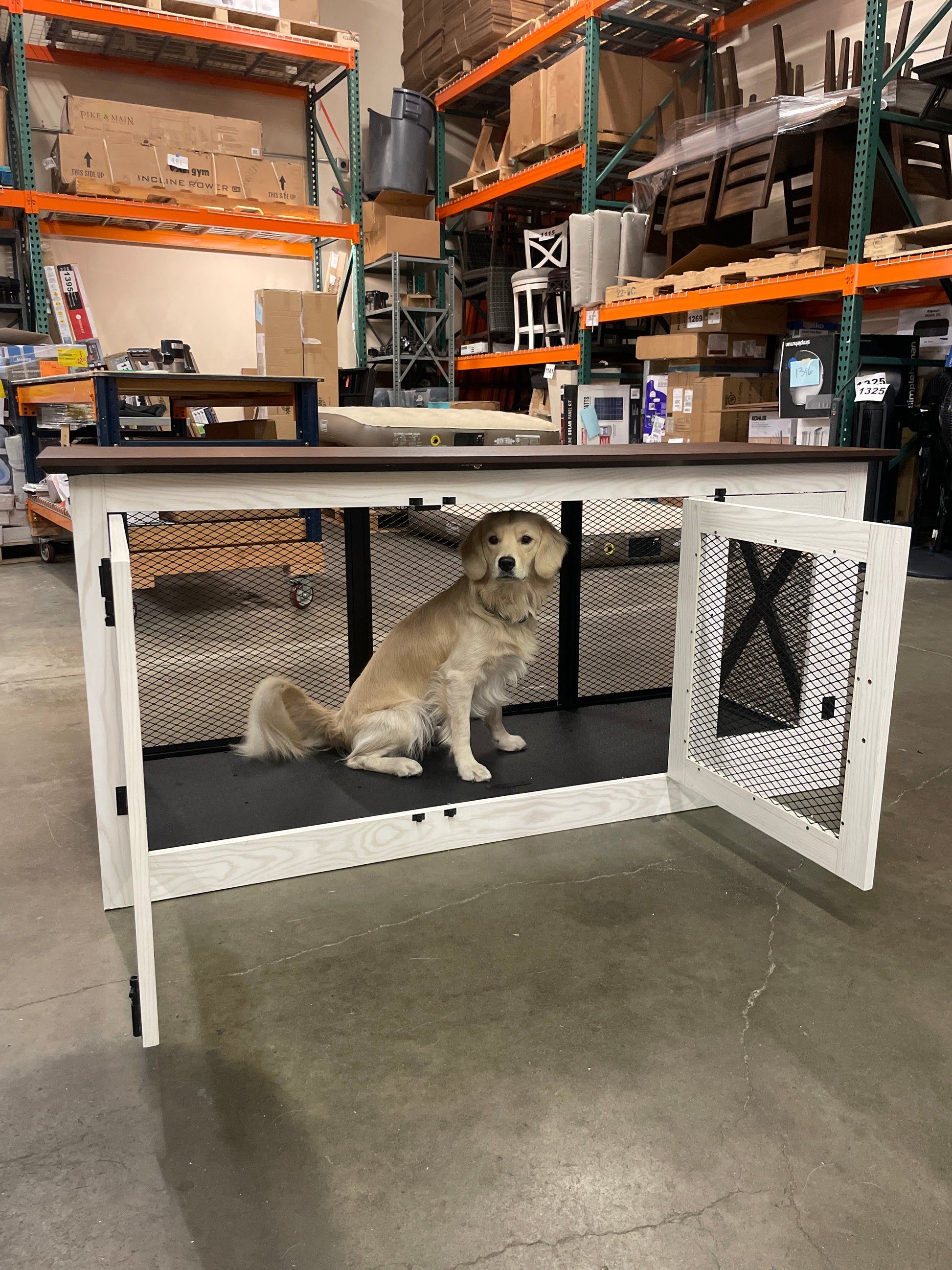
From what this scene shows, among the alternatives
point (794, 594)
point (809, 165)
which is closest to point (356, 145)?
point (809, 165)

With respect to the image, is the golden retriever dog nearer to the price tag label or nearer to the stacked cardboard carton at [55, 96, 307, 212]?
the price tag label

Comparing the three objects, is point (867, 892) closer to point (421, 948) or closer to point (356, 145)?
point (421, 948)

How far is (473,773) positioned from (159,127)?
6359 mm

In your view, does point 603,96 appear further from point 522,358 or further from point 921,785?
Result: point 921,785

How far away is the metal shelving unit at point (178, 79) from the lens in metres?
6.43

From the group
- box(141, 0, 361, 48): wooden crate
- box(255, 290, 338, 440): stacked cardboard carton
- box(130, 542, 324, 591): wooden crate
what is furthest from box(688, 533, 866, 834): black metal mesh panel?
box(141, 0, 361, 48): wooden crate

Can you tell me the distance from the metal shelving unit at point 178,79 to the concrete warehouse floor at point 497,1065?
5.99 m

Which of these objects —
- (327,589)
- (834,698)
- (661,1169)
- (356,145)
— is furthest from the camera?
(356,145)

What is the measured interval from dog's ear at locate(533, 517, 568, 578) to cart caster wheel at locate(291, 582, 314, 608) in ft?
8.16

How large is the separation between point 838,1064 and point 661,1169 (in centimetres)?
36

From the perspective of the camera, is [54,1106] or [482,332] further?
[482,332]

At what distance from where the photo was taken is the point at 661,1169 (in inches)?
44.9

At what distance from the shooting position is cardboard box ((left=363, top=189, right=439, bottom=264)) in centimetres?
798

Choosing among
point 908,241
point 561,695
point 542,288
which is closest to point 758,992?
point 561,695
